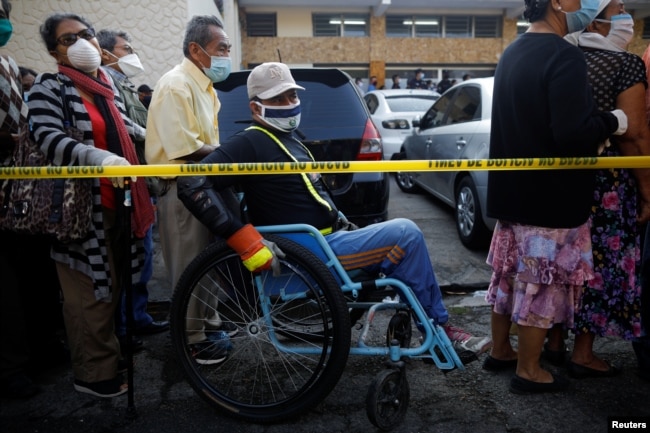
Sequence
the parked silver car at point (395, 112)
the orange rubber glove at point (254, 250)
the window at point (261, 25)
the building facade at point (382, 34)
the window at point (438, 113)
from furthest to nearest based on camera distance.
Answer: the window at point (261, 25)
the building facade at point (382, 34)
the parked silver car at point (395, 112)
the window at point (438, 113)
the orange rubber glove at point (254, 250)

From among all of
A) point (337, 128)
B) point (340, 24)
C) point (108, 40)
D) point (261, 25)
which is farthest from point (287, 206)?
point (340, 24)

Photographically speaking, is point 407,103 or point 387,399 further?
point 407,103

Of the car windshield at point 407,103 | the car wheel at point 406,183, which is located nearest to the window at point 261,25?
the car windshield at point 407,103

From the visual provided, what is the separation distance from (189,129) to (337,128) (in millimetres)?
1549

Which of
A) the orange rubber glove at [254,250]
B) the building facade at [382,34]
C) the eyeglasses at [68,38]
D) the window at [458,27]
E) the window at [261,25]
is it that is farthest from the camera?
the window at [458,27]

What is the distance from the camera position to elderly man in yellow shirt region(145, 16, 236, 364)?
8.59 ft

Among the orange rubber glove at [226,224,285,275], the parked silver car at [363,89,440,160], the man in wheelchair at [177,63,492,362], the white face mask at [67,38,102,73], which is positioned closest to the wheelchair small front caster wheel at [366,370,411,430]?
the man in wheelchair at [177,63,492,362]

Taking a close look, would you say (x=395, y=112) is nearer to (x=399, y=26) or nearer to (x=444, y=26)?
(x=399, y=26)

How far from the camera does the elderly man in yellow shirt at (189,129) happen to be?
2617mm

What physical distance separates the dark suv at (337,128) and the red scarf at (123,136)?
127cm

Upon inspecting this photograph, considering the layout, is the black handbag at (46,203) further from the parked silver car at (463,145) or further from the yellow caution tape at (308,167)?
→ the parked silver car at (463,145)

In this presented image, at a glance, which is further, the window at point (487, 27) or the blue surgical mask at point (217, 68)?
the window at point (487, 27)

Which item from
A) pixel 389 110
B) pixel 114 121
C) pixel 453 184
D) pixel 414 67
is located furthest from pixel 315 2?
pixel 114 121

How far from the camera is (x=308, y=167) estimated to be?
2.19m
